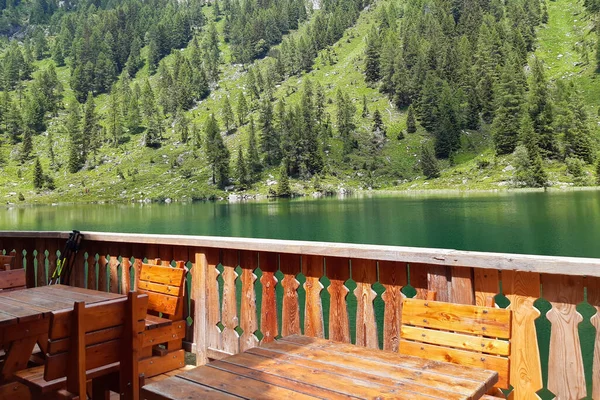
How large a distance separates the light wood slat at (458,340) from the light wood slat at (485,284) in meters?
0.52

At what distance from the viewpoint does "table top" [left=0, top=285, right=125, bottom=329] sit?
10.1ft

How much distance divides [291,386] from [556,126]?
11372 centimetres

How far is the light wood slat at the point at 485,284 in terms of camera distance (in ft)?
10.5

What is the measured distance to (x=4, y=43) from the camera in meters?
194

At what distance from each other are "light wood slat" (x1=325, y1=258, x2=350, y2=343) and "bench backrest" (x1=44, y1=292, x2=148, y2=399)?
1.75 m

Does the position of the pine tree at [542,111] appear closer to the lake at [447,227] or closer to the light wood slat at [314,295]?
the lake at [447,227]

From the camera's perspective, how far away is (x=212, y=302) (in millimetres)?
4965

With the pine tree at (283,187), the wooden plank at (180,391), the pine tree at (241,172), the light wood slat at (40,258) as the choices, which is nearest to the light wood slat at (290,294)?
the wooden plank at (180,391)

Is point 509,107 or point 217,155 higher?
point 509,107

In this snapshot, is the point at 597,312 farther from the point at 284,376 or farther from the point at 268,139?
the point at 268,139

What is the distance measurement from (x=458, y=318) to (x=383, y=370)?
2.60 feet

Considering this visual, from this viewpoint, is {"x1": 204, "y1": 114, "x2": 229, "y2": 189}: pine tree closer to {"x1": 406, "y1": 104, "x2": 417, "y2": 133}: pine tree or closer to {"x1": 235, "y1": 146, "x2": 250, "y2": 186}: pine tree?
{"x1": 235, "y1": 146, "x2": 250, "y2": 186}: pine tree

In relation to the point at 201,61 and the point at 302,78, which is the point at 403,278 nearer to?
the point at 302,78

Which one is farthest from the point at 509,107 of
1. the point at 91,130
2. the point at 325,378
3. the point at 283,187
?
the point at 325,378
